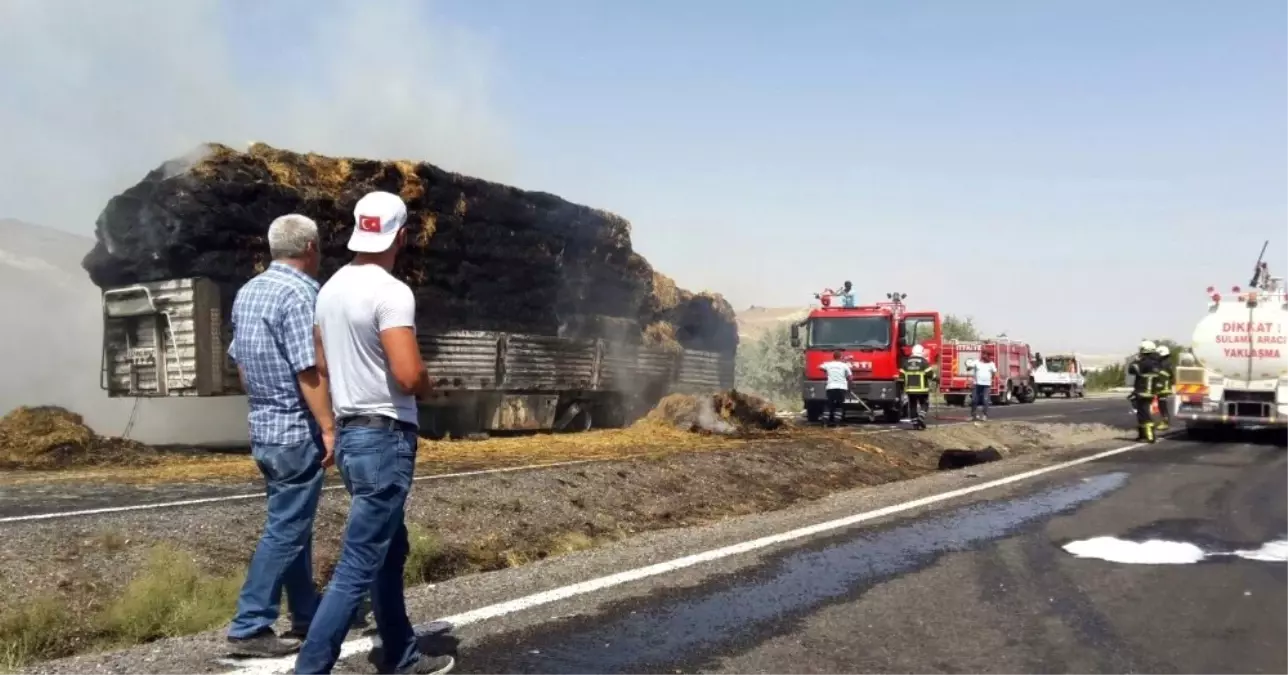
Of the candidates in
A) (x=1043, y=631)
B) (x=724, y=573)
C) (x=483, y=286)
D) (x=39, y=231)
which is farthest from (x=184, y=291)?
(x=39, y=231)

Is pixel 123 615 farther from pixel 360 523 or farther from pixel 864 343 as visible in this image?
pixel 864 343

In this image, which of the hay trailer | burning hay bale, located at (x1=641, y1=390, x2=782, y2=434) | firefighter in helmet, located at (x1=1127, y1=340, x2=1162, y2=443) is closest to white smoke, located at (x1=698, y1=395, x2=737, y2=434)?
burning hay bale, located at (x1=641, y1=390, x2=782, y2=434)

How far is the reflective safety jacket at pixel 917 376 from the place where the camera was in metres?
21.5

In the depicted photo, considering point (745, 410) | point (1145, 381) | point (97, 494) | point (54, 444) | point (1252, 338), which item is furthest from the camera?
point (1252, 338)

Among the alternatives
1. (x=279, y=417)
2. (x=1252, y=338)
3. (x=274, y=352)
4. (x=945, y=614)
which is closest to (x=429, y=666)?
(x=279, y=417)

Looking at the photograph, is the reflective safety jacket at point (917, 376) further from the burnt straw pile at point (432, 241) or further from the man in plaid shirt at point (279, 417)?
the man in plaid shirt at point (279, 417)

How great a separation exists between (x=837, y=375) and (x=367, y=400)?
19.1 meters

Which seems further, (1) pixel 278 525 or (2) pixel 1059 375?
(2) pixel 1059 375

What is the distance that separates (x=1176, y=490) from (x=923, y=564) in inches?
242

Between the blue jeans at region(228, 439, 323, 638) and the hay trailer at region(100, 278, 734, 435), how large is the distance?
976 cm

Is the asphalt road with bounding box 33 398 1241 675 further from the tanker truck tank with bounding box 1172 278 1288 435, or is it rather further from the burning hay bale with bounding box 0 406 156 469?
the tanker truck tank with bounding box 1172 278 1288 435

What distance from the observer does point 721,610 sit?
536 cm

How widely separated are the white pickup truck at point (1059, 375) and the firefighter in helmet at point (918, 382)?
35213 mm

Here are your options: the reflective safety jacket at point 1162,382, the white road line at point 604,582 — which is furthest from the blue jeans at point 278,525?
the reflective safety jacket at point 1162,382
